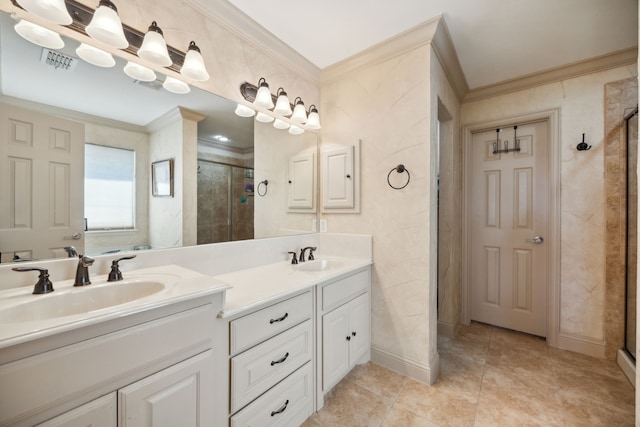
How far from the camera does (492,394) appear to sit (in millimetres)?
1645

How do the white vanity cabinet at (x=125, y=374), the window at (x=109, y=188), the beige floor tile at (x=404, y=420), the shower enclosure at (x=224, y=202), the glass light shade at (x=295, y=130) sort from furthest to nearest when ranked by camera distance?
the glass light shade at (x=295, y=130), the shower enclosure at (x=224, y=202), the beige floor tile at (x=404, y=420), the window at (x=109, y=188), the white vanity cabinet at (x=125, y=374)

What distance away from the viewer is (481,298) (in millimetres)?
2680

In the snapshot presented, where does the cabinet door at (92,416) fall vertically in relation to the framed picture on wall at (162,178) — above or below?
below

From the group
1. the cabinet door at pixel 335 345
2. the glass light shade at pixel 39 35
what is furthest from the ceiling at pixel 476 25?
the cabinet door at pixel 335 345

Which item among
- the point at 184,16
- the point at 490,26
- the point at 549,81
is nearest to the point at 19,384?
the point at 184,16

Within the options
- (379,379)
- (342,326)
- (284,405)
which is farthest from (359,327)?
(284,405)

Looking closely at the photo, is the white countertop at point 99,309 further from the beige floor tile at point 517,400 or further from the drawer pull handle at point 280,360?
the beige floor tile at point 517,400

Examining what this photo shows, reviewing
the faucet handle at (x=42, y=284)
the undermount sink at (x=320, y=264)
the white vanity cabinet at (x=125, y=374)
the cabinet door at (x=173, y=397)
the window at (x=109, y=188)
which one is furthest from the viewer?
the undermount sink at (x=320, y=264)

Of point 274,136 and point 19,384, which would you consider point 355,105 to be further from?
point 19,384

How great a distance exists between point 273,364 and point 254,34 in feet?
6.56

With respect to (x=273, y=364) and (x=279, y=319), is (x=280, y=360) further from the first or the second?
(x=279, y=319)

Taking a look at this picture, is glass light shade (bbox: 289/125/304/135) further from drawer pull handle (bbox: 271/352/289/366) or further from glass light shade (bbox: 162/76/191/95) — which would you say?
drawer pull handle (bbox: 271/352/289/366)

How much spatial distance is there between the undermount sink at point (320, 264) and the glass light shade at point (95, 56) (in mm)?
1519

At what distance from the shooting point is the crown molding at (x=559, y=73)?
196 centimetres
